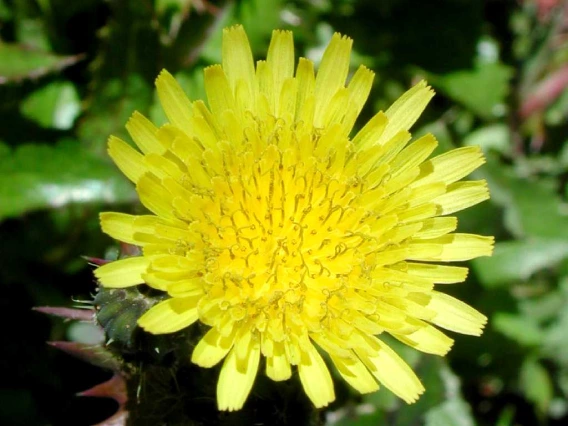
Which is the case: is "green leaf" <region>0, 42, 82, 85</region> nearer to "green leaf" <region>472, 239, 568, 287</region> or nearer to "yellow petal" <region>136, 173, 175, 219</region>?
"yellow petal" <region>136, 173, 175, 219</region>

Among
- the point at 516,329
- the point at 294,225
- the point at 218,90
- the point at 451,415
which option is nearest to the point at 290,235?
the point at 294,225

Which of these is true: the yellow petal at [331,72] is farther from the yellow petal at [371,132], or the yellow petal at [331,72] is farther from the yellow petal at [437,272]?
the yellow petal at [437,272]

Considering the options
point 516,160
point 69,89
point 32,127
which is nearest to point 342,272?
point 32,127

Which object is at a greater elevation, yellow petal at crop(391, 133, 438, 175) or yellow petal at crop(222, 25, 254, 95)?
yellow petal at crop(222, 25, 254, 95)

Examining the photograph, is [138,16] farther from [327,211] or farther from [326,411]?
[326,411]

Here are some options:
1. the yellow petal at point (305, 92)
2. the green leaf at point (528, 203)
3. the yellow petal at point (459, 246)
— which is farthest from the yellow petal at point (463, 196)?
the green leaf at point (528, 203)

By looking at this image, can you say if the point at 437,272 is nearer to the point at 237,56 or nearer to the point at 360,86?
the point at 360,86

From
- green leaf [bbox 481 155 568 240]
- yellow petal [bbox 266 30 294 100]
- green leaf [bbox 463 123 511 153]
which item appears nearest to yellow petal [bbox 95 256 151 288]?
yellow petal [bbox 266 30 294 100]
